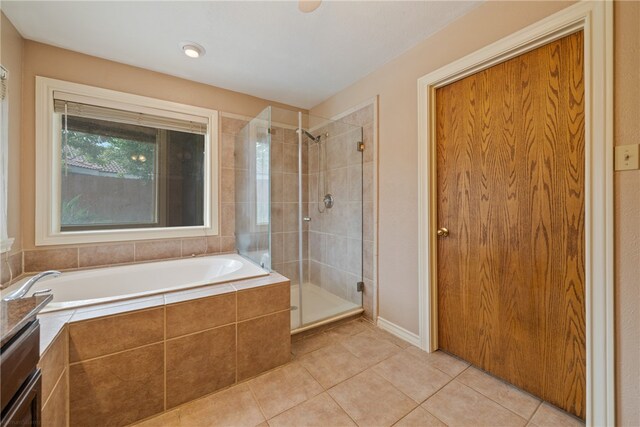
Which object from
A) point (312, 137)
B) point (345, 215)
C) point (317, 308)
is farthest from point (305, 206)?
point (317, 308)

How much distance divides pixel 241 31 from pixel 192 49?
0.45m

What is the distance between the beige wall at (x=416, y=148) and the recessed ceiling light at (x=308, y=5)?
81 cm

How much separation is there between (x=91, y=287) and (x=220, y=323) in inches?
46.1

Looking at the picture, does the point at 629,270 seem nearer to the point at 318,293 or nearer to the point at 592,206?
the point at 592,206

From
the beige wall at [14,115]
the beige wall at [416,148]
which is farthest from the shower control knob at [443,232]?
the beige wall at [14,115]

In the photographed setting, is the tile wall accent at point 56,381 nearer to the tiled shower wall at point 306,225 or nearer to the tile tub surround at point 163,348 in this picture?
the tile tub surround at point 163,348

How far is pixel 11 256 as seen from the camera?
1.65 meters

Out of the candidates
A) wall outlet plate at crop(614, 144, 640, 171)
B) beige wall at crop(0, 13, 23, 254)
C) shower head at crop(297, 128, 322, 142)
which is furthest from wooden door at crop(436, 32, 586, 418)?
beige wall at crop(0, 13, 23, 254)

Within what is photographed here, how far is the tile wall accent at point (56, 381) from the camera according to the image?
0.92 m

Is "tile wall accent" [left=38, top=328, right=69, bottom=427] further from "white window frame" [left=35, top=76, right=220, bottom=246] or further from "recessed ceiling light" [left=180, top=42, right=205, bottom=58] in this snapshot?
"recessed ceiling light" [left=180, top=42, right=205, bottom=58]

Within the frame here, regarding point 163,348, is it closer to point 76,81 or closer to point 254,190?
point 254,190

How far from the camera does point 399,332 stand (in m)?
2.02

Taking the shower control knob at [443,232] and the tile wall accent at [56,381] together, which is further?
the shower control knob at [443,232]

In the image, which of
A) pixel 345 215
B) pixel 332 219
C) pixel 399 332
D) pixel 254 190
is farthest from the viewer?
pixel 332 219
